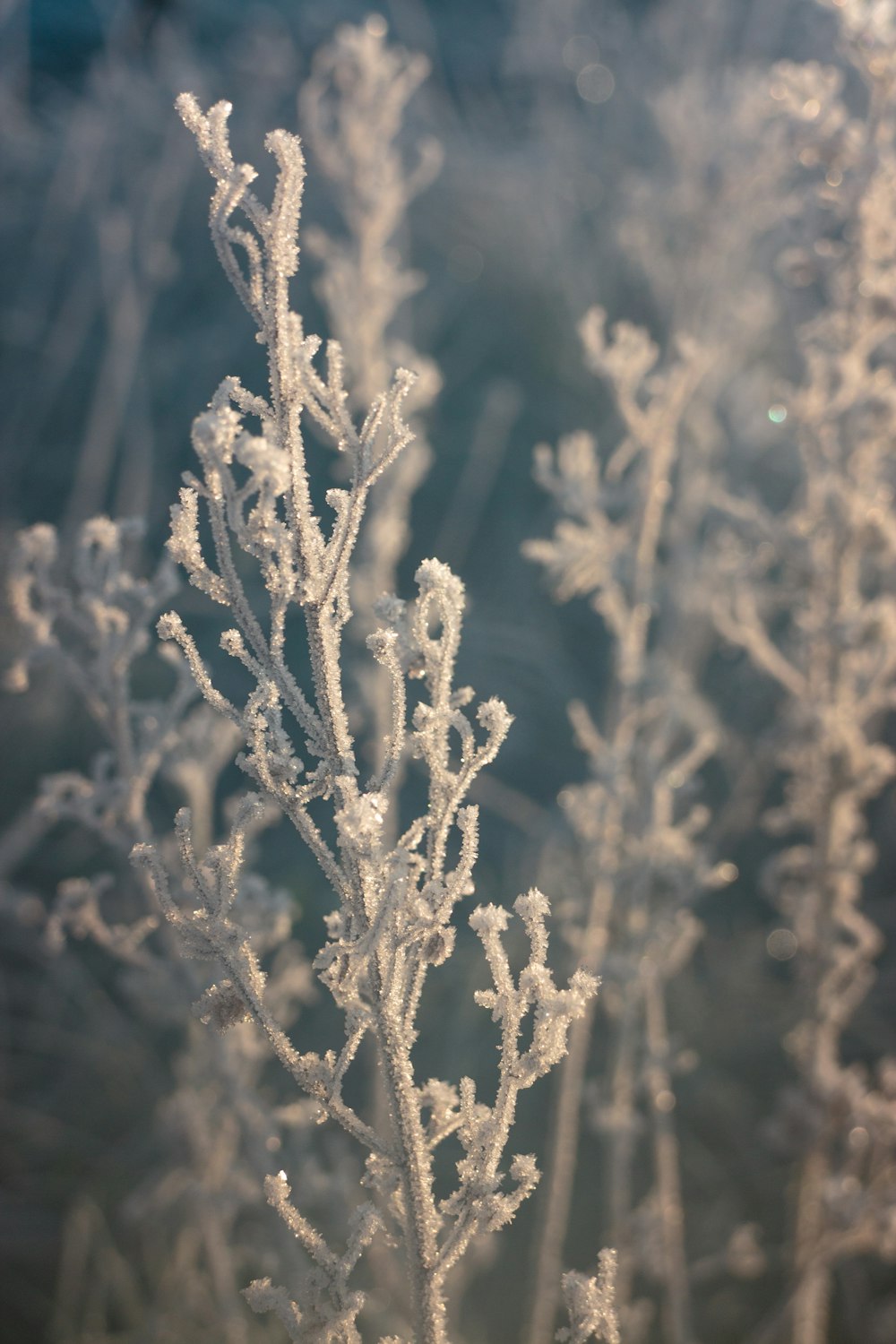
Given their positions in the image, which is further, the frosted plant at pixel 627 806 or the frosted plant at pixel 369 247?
the frosted plant at pixel 369 247

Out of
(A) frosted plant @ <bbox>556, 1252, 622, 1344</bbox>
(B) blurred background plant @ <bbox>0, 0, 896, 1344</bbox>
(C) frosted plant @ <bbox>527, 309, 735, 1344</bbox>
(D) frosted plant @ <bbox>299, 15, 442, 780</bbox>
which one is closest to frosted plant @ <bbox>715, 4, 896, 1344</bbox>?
(B) blurred background plant @ <bbox>0, 0, 896, 1344</bbox>

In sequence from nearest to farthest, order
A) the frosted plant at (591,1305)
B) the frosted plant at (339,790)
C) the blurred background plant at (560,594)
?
the frosted plant at (339,790) → the frosted plant at (591,1305) → the blurred background plant at (560,594)

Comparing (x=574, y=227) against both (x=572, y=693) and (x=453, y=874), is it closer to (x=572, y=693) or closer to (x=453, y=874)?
(x=572, y=693)

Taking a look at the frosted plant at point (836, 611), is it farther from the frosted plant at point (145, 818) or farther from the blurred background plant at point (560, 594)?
the frosted plant at point (145, 818)

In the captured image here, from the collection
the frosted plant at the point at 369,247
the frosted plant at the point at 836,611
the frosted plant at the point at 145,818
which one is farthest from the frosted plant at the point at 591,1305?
the frosted plant at the point at 369,247

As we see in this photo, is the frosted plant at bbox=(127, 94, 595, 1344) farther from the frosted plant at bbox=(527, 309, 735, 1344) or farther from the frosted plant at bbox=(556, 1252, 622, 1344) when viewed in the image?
the frosted plant at bbox=(527, 309, 735, 1344)

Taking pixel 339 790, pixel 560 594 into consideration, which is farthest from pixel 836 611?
pixel 339 790
